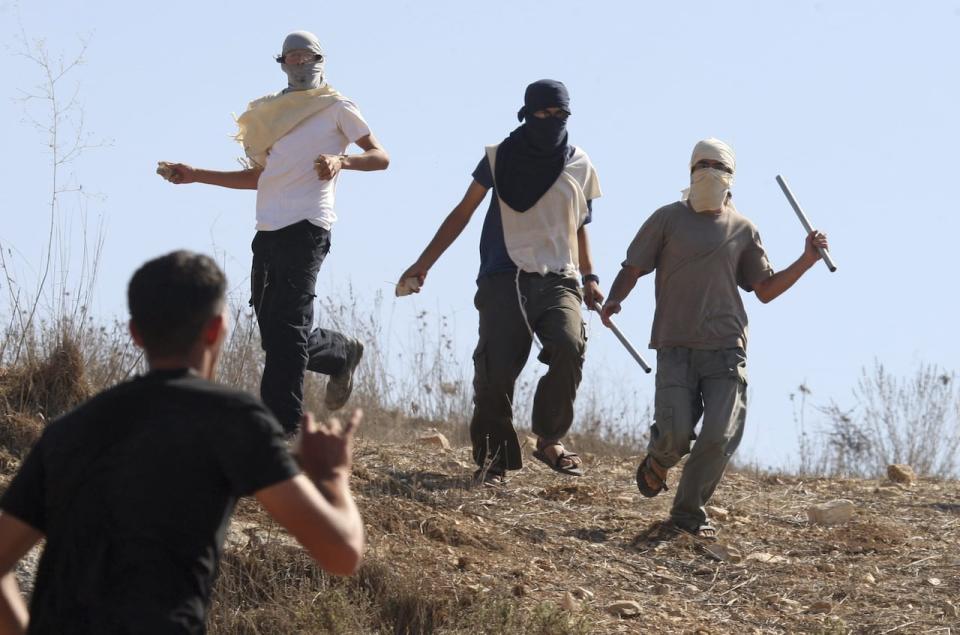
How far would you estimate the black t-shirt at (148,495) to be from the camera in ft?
9.71

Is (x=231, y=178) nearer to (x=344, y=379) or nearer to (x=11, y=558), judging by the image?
(x=344, y=379)

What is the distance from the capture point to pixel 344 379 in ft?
26.7

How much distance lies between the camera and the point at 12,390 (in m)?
7.63

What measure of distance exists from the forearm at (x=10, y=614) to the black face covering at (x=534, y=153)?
4.72 metres

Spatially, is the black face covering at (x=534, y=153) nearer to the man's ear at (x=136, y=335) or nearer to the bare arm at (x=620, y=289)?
the bare arm at (x=620, y=289)

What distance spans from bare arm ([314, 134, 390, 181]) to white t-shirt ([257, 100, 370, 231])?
55 millimetres

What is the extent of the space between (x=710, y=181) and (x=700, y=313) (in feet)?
2.09

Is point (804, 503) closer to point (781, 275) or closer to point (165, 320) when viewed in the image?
point (781, 275)

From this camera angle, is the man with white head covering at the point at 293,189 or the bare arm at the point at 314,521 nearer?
the bare arm at the point at 314,521

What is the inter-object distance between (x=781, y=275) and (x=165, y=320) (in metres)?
4.88

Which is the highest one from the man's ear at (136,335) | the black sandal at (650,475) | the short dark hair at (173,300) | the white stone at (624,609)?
the short dark hair at (173,300)

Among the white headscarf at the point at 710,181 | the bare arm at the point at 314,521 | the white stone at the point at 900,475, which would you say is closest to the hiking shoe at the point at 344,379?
the white headscarf at the point at 710,181

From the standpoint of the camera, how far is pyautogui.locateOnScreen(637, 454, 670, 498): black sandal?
7461 mm

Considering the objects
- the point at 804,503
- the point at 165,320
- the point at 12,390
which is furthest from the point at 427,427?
the point at 165,320
